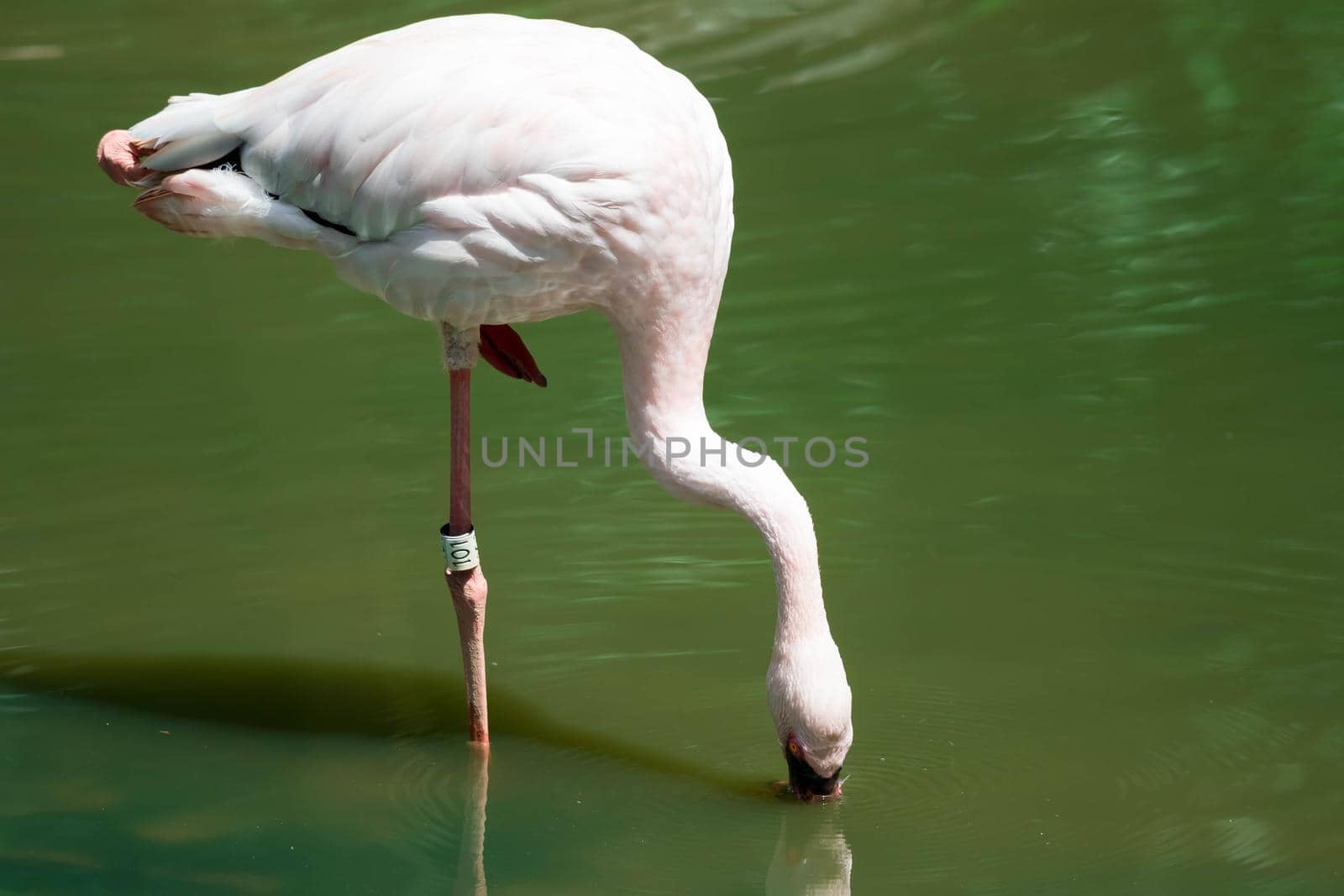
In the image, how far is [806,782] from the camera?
4051mm

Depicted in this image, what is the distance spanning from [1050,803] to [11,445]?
4.00m

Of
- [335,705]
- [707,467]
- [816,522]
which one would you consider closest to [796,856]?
[707,467]

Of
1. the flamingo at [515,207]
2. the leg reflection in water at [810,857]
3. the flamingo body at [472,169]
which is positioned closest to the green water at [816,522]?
the leg reflection in water at [810,857]

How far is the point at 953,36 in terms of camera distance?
9.91m

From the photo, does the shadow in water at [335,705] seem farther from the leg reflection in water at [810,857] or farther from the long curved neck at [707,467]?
the long curved neck at [707,467]

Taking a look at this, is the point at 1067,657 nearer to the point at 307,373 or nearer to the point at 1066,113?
the point at 307,373

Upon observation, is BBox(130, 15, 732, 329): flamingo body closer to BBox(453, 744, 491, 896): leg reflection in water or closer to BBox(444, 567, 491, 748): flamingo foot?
BBox(444, 567, 491, 748): flamingo foot

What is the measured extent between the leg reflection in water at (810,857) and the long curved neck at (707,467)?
374 millimetres

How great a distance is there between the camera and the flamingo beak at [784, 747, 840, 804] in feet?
13.2

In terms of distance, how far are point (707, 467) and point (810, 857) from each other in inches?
36.6

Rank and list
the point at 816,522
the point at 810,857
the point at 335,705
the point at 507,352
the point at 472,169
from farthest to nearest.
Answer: the point at 816,522 < the point at 507,352 < the point at 335,705 < the point at 472,169 < the point at 810,857

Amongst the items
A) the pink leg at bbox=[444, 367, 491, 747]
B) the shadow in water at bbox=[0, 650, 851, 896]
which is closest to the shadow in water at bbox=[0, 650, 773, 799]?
the shadow in water at bbox=[0, 650, 851, 896]

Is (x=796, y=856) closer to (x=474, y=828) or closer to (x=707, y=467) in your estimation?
(x=474, y=828)

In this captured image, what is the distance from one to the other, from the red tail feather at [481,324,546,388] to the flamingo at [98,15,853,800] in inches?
11.7
